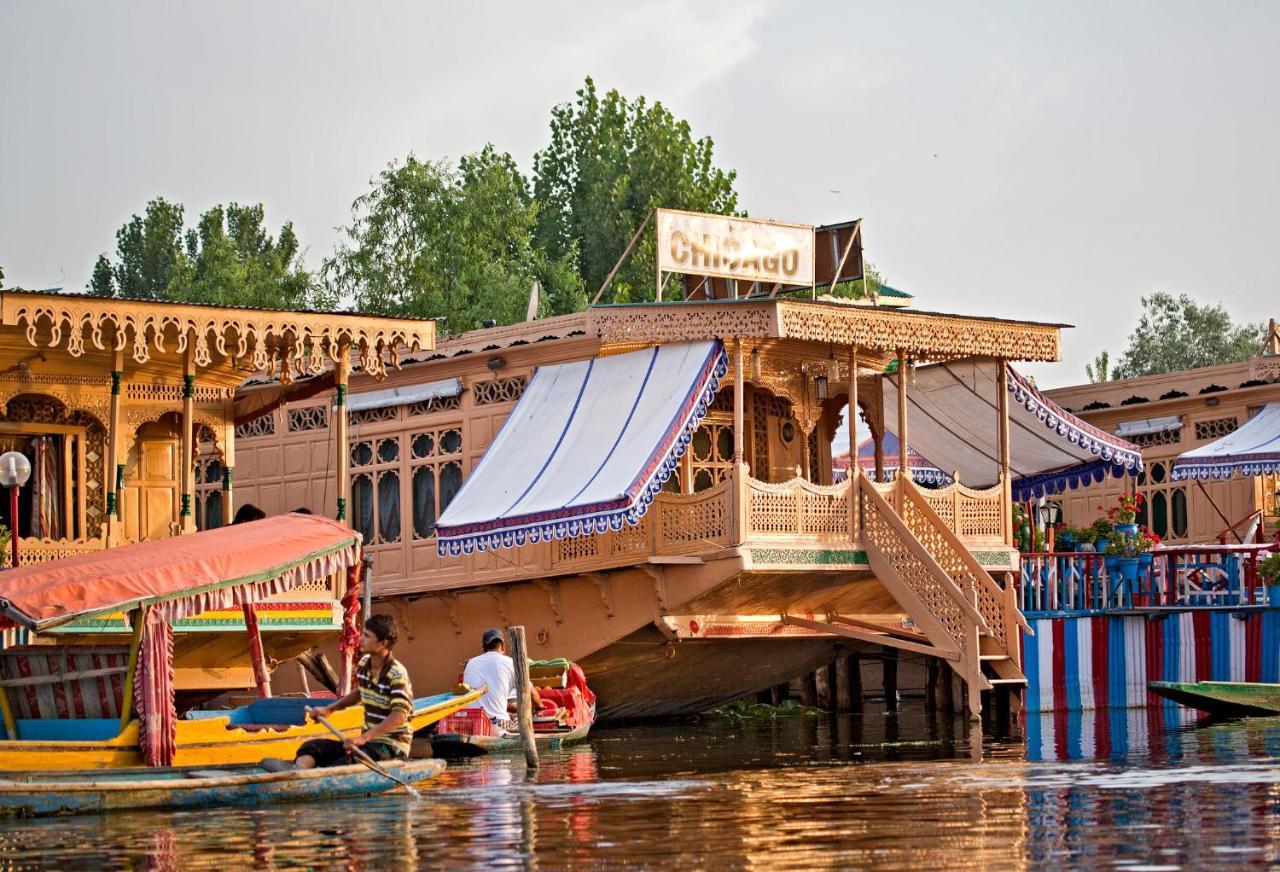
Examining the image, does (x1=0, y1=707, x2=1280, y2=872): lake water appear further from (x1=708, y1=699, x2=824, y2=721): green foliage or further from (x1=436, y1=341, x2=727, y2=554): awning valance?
(x1=708, y1=699, x2=824, y2=721): green foliage

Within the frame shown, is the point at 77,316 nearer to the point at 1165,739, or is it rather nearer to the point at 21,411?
the point at 21,411

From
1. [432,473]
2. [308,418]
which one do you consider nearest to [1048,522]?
[432,473]

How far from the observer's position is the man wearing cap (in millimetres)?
20125

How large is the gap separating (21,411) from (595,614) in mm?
6474

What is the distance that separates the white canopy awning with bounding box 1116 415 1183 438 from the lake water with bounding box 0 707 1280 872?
44.6 ft

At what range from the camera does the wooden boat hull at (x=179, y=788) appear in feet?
43.6

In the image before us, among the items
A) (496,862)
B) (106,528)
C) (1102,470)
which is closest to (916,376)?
(1102,470)

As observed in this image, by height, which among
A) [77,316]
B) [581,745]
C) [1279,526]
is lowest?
[581,745]

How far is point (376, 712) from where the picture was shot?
14.6m

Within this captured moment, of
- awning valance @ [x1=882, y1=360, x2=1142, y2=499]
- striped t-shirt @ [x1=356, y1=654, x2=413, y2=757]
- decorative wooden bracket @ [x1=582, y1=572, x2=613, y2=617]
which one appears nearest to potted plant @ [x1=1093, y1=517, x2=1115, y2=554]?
awning valance @ [x1=882, y1=360, x2=1142, y2=499]

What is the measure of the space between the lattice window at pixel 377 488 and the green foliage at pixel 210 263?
15.9 metres

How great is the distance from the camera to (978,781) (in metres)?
14.8

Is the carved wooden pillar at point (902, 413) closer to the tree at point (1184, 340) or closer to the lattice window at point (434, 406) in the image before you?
the lattice window at point (434, 406)

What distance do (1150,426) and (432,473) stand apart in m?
12.5
